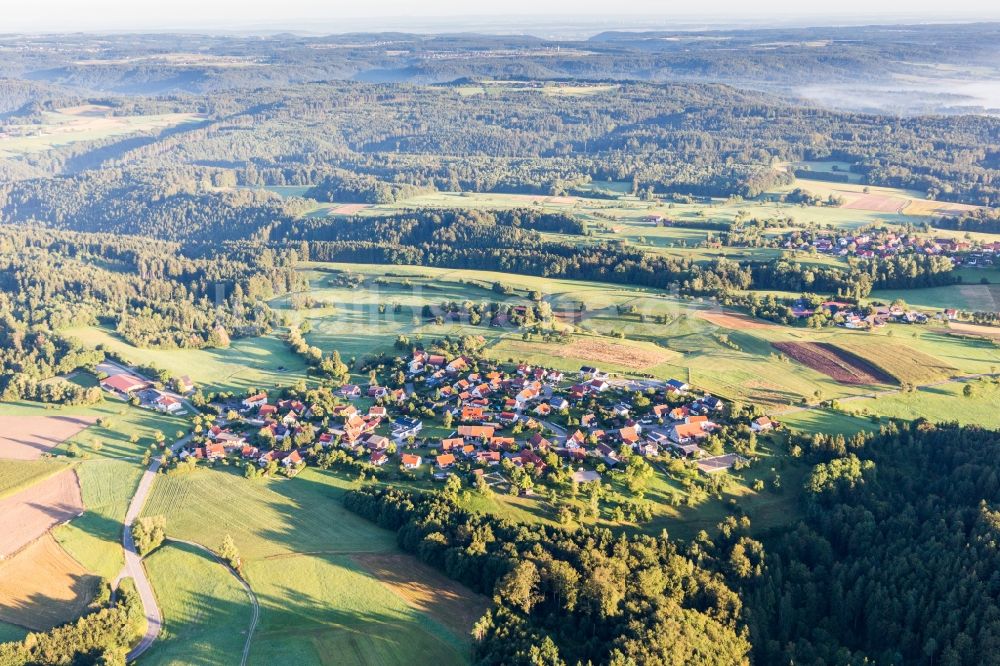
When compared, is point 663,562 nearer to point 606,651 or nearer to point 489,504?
point 606,651

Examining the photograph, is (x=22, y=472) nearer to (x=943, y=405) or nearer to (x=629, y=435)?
(x=629, y=435)

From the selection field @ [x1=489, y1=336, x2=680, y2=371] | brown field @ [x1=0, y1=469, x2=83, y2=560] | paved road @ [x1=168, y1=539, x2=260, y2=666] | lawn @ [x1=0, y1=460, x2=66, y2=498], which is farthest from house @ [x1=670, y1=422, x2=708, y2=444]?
lawn @ [x1=0, y1=460, x2=66, y2=498]

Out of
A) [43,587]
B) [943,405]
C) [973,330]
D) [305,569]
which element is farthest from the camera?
[973,330]

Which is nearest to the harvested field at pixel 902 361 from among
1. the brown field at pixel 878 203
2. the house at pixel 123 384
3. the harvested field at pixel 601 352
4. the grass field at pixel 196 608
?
the harvested field at pixel 601 352

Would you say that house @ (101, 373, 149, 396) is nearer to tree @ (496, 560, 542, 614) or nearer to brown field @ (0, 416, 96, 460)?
brown field @ (0, 416, 96, 460)

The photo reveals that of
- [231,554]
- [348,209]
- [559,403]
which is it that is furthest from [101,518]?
[348,209]

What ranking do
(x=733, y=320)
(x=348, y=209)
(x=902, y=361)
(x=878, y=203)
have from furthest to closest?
1. (x=348, y=209)
2. (x=878, y=203)
3. (x=733, y=320)
4. (x=902, y=361)
